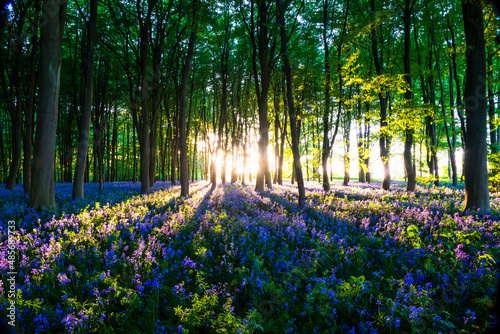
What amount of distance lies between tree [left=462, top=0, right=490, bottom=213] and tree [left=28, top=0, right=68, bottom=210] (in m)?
13.6

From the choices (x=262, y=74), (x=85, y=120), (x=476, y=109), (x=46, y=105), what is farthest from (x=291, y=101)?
(x=85, y=120)

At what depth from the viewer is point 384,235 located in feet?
18.5

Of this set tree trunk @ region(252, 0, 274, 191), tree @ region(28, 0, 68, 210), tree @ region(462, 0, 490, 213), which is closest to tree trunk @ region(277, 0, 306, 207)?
tree trunk @ region(252, 0, 274, 191)

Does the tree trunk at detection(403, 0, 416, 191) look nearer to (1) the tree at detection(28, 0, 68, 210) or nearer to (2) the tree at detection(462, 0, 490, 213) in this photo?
(2) the tree at detection(462, 0, 490, 213)

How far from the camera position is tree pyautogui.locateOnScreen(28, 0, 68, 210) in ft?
23.6

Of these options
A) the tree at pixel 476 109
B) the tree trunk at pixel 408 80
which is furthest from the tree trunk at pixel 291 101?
the tree trunk at pixel 408 80

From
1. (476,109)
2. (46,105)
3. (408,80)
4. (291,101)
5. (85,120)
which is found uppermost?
(408,80)

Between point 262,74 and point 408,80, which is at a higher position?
point 262,74

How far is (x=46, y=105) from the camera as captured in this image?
727 cm

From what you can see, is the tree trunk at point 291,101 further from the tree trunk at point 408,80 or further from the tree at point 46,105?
the tree at point 46,105

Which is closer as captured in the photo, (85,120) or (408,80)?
(85,120)

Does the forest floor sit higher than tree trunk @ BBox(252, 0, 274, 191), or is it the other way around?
tree trunk @ BBox(252, 0, 274, 191)

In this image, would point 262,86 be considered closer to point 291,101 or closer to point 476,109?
point 291,101

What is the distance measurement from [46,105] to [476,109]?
14.1 metres
